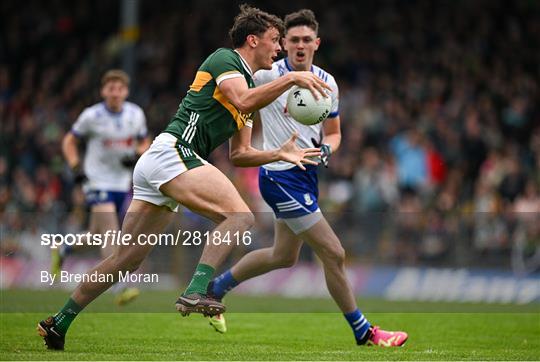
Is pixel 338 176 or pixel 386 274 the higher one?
pixel 338 176

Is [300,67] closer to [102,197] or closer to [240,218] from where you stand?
[240,218]

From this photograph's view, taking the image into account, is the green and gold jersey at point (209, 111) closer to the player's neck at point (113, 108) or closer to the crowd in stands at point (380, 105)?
the player's neck at point (113, 108)

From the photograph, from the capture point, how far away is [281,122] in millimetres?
10680

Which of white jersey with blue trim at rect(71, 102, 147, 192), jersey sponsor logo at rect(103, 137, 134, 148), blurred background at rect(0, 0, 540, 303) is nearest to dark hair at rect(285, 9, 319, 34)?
white jersey with blue trim at rect(71, 102, 147, 192)

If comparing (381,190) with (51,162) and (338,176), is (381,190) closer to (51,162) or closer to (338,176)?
(338,176)

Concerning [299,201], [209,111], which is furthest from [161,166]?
[299,201]

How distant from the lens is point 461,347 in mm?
9844

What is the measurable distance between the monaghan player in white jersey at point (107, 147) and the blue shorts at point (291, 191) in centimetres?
422

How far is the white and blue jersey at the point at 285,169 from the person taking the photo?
10.2m

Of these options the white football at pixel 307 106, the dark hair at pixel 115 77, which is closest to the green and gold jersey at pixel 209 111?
the white football at pixel 307 106

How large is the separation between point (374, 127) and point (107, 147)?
826 cm

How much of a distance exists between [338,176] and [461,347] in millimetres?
11239

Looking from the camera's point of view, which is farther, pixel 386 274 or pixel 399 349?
pixel 386 274

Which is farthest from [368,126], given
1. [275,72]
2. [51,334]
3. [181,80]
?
[51,334]
